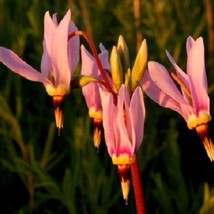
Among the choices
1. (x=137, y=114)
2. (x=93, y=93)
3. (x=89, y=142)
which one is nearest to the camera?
(x=137, y=114)

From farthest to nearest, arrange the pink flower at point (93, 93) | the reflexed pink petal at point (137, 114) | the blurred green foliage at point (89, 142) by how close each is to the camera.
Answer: the blurred green foliage at point (89, 142) < the pink flower at point (93, 93) < the reflexed pink petal at point (137, 114)

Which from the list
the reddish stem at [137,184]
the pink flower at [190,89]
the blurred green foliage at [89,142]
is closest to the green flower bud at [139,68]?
the pink flower at [190,89]

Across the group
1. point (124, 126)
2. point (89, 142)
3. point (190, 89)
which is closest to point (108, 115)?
point (124, 126)

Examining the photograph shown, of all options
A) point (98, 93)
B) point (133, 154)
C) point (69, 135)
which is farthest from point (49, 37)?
point (69, 135)

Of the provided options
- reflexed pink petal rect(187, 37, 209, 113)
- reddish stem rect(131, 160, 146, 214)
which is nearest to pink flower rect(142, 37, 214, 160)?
reflexed pink petal rect(187, 37, 209, 113)

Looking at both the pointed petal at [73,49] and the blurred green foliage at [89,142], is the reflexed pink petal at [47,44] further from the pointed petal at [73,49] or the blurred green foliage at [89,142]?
the blurred green foliage at [89,142]

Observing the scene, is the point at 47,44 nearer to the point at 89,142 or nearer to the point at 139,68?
the point at 139,68

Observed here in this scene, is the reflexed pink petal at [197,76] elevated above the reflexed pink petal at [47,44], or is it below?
below
